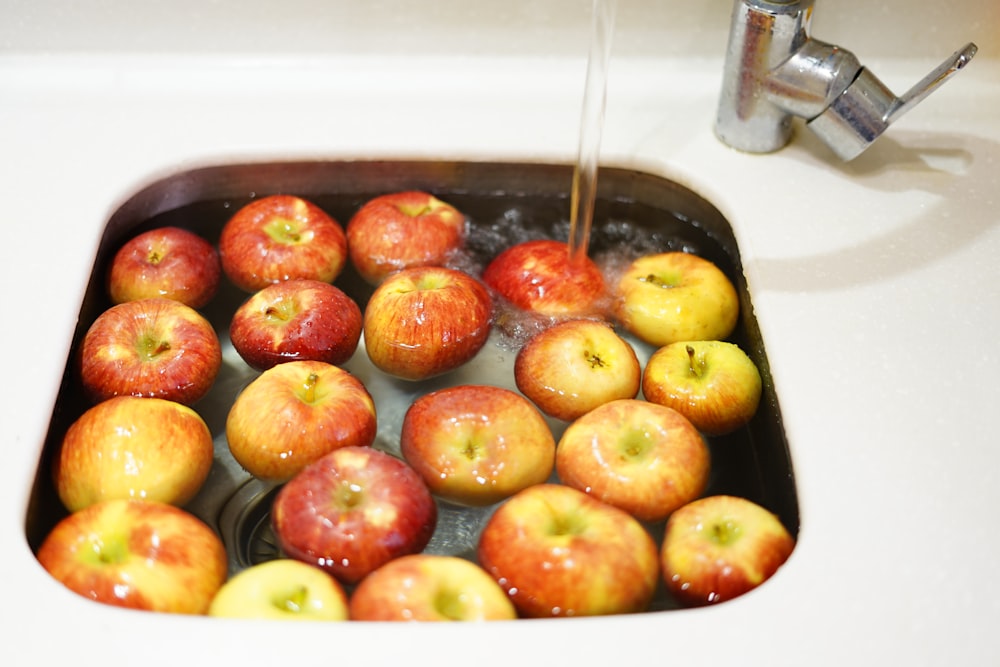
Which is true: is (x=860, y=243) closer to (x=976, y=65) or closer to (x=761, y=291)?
(x=761, y=291)

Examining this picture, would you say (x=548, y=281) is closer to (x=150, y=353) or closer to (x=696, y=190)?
(x=696, y=190)

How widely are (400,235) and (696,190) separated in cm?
31

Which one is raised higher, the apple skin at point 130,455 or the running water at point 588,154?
the running water at point 588,154

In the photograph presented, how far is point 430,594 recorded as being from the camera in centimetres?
70

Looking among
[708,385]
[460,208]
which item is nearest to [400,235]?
[460,208]

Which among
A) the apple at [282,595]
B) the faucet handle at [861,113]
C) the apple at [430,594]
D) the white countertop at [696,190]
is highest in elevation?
the faucet handle at [861,113]

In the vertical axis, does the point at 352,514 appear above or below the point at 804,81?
below

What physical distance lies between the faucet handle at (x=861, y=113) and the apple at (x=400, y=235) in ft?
1.28

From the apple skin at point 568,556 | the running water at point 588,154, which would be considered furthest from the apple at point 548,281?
the apple skin at point 568,556

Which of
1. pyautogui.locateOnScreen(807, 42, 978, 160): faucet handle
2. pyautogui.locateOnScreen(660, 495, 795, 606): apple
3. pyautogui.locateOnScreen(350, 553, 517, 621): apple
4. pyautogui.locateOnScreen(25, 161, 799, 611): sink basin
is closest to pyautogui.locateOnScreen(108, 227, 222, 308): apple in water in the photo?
pyautogui.locateOnScreen(25, 161, 799, 611): sink basin

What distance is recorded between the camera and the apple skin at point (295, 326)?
0.92m

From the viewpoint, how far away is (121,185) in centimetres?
101

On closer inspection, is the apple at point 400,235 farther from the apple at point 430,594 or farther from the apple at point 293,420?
the apple at point 430,594

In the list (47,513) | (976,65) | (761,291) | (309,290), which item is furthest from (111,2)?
(976,65)
